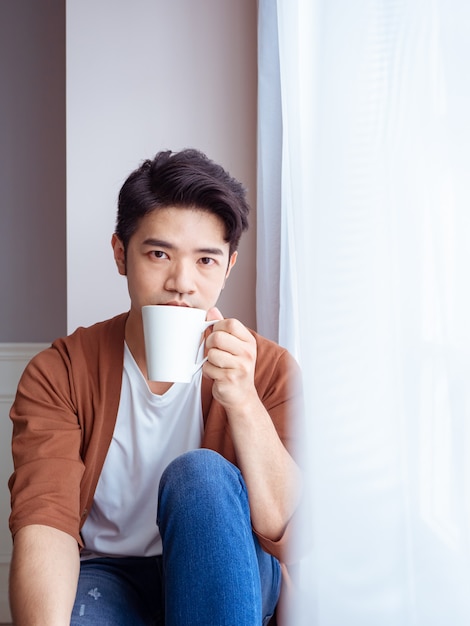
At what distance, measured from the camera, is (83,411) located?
1.17m

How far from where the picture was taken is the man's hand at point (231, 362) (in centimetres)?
94

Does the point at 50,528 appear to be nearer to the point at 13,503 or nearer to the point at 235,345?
the point at 13,503

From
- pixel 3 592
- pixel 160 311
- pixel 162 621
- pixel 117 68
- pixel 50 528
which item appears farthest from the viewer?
pixel 3 592

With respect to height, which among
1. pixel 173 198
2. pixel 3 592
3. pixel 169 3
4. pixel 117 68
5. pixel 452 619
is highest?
pixel 169 3

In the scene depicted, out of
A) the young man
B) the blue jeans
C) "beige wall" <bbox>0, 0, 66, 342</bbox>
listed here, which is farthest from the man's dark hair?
"beige wall" <bbox>0, 0, 66, 342</bbox>

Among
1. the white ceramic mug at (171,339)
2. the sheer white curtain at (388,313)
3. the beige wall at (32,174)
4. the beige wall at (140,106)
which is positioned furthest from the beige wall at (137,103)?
the sheer white curtain at (388,313)

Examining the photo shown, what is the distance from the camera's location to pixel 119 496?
1.18 metres

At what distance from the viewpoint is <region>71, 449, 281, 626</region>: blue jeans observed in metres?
0.82

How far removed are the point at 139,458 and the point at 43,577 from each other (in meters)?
0.31

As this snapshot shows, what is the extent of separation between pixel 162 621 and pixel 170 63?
1322 millimetres

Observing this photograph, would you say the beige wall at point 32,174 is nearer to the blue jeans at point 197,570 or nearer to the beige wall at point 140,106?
the beige wall at point 140,106

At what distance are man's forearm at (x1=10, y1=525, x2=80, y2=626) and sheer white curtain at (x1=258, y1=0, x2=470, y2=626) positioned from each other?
355 mm

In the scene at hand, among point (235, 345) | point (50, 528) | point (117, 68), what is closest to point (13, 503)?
point (50, 528)

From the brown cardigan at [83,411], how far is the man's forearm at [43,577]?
6 cm
